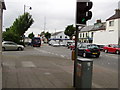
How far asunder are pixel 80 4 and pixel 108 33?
28426 mm

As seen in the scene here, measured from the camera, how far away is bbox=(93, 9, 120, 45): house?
32.5 meters

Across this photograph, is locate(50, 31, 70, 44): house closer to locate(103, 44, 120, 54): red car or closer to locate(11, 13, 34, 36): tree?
locate(11, 13, 34, 36): tree

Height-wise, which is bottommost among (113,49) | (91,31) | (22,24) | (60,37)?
(113,49)

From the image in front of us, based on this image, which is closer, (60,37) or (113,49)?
(113,49)

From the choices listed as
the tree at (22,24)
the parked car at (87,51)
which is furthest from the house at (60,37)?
the parked car at (87,51)

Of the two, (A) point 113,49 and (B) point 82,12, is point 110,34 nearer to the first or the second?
(A) point 113,49

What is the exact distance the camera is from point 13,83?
6.84 m

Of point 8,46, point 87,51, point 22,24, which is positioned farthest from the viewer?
point 22,24

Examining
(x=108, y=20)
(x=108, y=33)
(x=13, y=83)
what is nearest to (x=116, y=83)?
(x=13, y=83)

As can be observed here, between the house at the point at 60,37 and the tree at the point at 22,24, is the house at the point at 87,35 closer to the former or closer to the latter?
the house at the point at 60,37

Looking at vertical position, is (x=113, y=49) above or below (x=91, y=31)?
below

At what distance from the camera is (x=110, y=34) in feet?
111

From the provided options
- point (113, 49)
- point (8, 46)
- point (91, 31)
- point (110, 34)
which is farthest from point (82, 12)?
point (91, 31)

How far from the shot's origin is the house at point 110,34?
3247 centimetres
